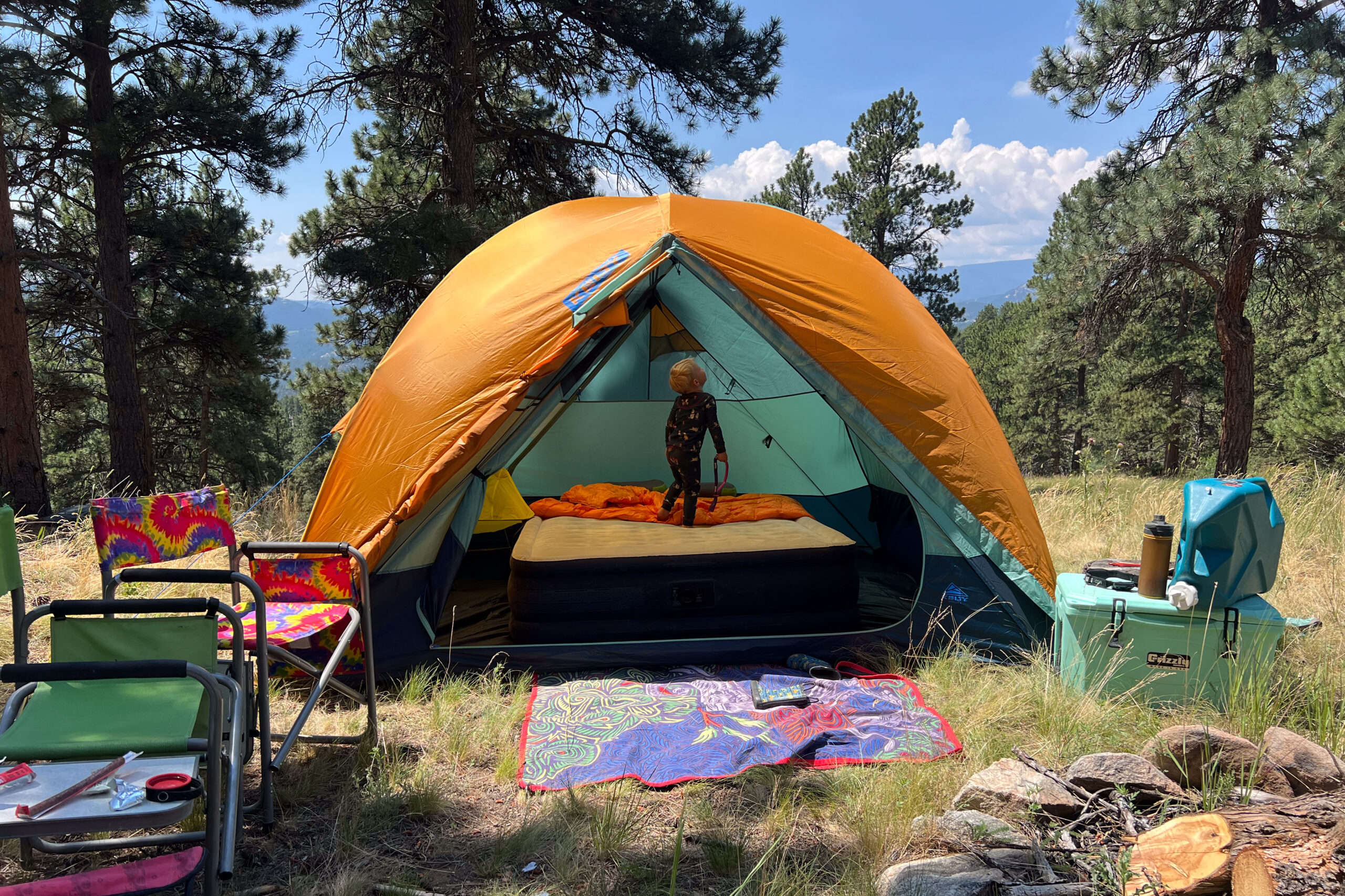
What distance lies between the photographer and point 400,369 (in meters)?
3.95

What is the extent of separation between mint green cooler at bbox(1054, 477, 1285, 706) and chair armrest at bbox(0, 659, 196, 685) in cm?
278

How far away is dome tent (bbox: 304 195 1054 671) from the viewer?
3.53 meters

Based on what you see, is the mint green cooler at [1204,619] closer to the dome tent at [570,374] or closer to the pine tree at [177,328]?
the dome tent at [570,374]

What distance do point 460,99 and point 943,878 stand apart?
744 centimetres


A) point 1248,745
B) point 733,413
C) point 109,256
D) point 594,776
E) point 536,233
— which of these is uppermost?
point 109,256

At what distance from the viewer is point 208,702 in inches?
81.0

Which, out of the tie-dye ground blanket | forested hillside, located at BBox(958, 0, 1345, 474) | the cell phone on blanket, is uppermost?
forested hillside, located at BBox(958, 0, 1345, 474)

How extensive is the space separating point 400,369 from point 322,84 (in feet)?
15.6

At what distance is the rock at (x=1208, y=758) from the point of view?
7.40 feet

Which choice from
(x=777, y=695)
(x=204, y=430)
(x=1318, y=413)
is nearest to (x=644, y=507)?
(x=777, y=695)

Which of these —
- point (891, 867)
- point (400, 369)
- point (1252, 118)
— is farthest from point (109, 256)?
point (1252, 118)

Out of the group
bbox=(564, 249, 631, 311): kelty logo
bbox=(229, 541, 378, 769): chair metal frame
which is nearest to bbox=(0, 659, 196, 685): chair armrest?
bbox=(229, 541, 378, 769): chair metal frame

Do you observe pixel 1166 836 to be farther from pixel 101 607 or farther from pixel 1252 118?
pixel 1252 118

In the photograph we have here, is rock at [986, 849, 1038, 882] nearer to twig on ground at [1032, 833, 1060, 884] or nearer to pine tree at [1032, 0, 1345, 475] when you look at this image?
twig on ground at [1032, 833, 1060, 884]
